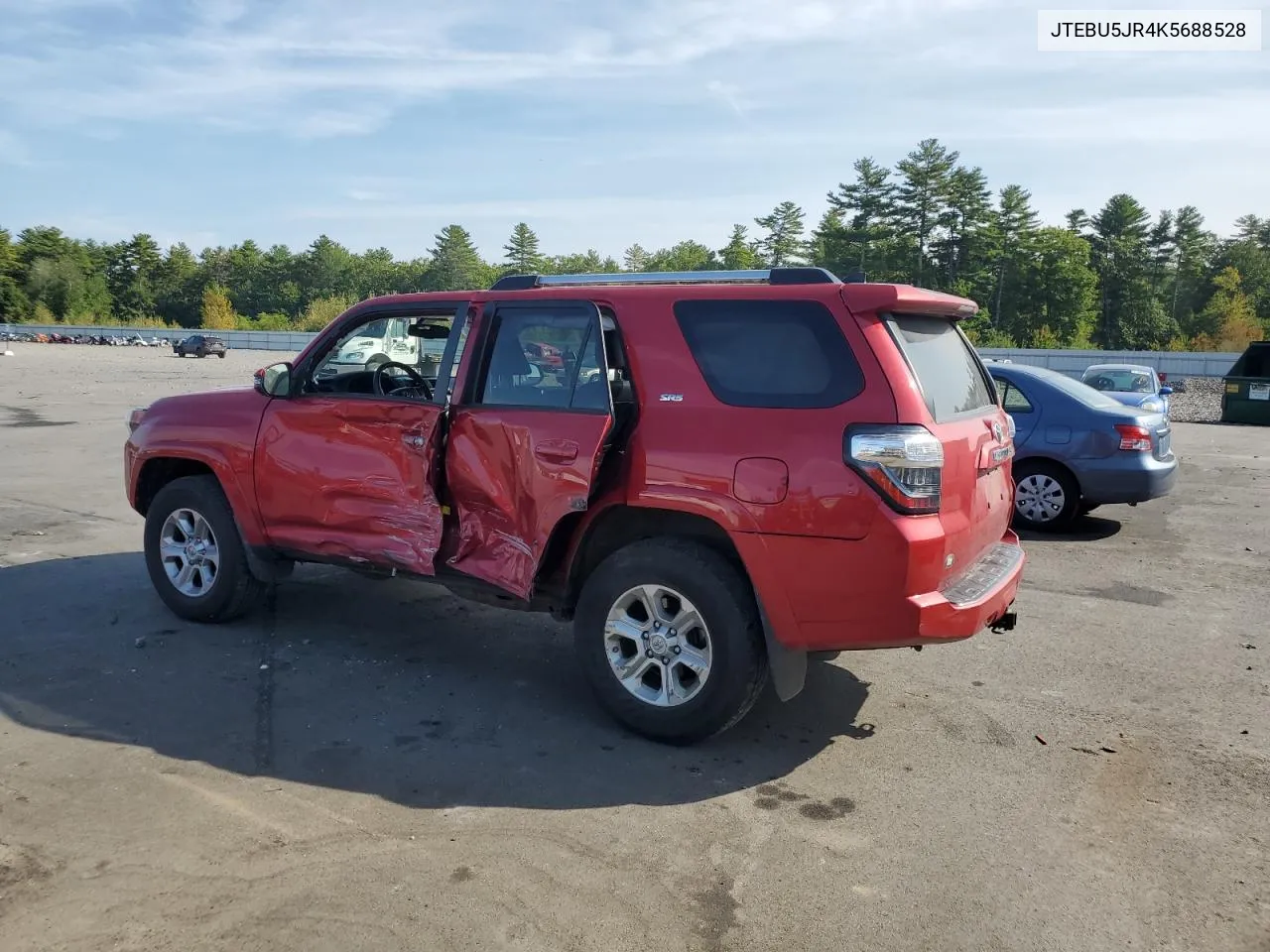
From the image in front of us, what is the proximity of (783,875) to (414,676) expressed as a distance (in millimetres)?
2489

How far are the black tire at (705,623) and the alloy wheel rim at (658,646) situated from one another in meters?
0.03

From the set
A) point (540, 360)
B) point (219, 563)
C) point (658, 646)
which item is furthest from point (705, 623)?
point (219, 563)

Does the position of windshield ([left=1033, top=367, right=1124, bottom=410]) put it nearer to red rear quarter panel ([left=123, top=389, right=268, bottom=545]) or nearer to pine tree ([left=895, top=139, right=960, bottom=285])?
red rear quarter panel ([left=123, top=389, right=268, bottom=545])

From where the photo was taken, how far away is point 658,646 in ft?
14.1

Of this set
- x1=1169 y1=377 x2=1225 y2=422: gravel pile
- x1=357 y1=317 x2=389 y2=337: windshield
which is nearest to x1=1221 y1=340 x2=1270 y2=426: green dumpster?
x1=1169 y1=377 x2=1225 y2=422: gravel pile

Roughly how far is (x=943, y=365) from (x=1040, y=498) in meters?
5.42

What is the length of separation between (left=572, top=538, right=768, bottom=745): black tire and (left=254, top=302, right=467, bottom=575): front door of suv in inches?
41.6

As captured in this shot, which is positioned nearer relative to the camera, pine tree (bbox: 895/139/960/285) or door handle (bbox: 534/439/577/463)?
door handle (bbox: 534/439/577/463)

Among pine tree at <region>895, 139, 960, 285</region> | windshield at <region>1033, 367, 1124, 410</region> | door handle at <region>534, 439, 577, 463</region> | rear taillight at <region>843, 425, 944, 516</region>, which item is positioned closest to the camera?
rear taillight at <region>843, 425, 944, 516</region>

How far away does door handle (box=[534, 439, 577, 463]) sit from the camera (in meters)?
4.39

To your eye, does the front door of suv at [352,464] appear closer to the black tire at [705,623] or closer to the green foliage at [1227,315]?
the black tire at [705,623]

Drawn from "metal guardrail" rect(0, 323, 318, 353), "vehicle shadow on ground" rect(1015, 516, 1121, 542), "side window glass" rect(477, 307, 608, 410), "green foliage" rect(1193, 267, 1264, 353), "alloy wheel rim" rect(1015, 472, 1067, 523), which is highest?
"green foliage" rect(1193, 267, 1264, 353)

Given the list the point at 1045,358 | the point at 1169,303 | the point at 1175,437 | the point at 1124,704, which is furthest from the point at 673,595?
the point at 1169,303

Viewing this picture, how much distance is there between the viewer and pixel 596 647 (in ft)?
14.5
